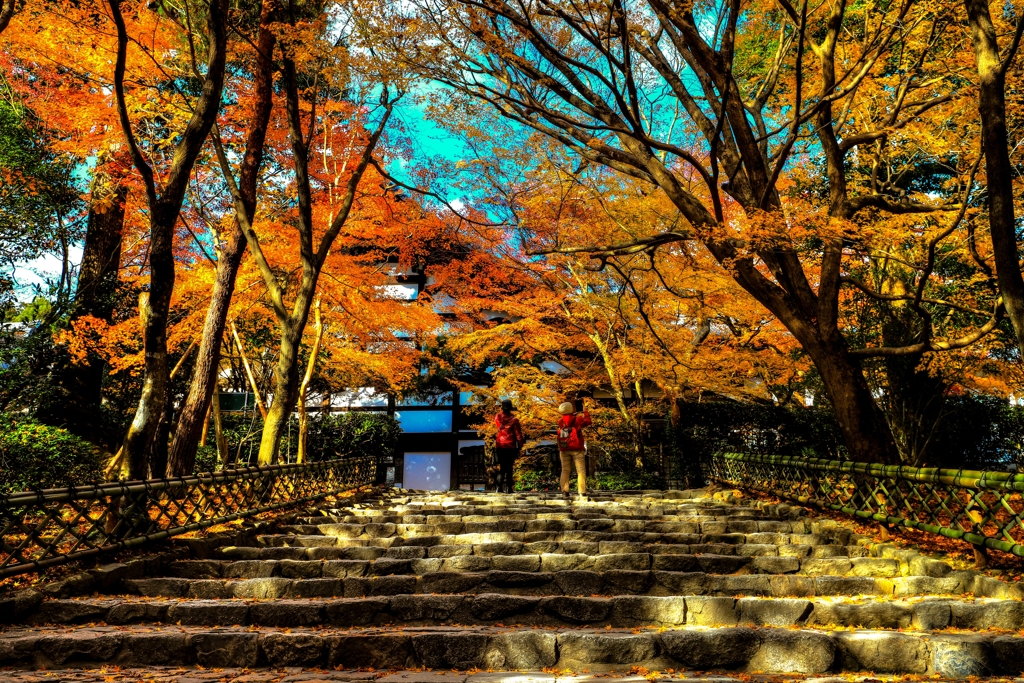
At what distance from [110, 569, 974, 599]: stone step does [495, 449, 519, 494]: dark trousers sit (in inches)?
305

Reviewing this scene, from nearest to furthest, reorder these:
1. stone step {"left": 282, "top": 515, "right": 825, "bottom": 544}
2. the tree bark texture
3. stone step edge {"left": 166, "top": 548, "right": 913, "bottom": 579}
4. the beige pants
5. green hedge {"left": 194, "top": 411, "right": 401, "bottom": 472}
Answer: stone step edge {"left": 166, "top": 548, "right": 913, "bottom": 579} < the tree bark texture < stone step {"left": 282, "top": 515, "right": 825, "bottom": 544} < the beige pants < green hedge {"left": 194, "top": 411, "right": 401, "bottom": 472}

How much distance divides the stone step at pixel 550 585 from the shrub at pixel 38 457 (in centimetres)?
537

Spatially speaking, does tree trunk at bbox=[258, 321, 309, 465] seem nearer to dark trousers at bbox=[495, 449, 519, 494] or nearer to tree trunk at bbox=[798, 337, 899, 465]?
dark trousers at bbox=[495, 449, 519, 494]

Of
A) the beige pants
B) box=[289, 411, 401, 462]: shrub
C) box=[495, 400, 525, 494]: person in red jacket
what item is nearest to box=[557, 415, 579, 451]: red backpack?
the beige pants

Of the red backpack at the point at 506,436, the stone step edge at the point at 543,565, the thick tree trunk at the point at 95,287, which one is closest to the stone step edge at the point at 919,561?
the stone step edge at the point at 543,565

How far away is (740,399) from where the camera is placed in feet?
63.7

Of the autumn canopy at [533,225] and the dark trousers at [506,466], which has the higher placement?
the autumn canopy at [533,225]

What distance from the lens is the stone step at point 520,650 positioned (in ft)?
16.7

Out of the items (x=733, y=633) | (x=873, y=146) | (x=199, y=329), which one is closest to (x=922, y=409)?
(x=873, y=146)

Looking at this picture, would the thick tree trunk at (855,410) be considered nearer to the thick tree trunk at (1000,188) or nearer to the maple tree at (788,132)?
the maple tree at (788,132)

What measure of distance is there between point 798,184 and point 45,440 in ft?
52.0

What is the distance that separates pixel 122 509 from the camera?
7598 millimetres

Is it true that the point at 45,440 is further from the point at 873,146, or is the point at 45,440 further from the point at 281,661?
the point at 873,146

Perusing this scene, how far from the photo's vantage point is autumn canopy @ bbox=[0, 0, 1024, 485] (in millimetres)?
9930
